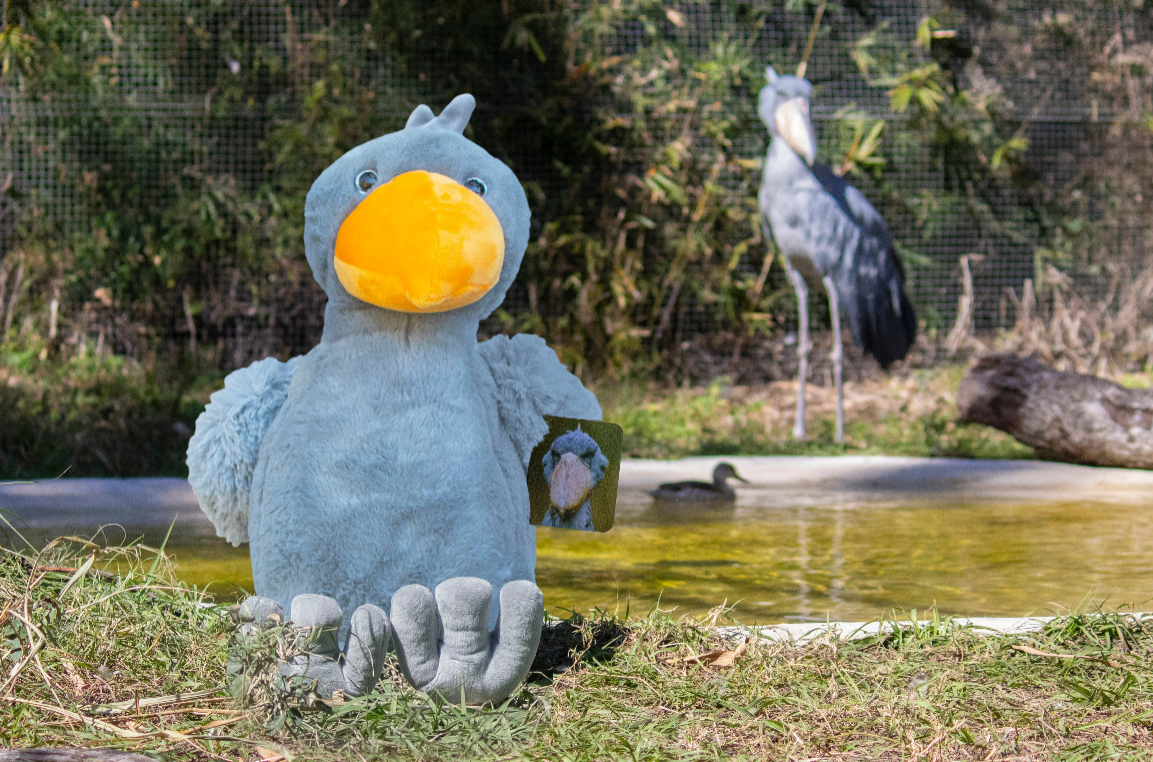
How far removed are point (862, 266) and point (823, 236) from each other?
0.90ft

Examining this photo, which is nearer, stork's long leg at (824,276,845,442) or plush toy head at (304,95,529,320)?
plush toy head at (304,95,529,320)

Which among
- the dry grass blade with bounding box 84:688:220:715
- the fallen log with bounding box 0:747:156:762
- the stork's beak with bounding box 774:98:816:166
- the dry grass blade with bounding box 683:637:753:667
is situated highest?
the stork's beak with bounding box 774:98:816:166

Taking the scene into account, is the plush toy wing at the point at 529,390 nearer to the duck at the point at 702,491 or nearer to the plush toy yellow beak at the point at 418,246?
the plush toy yellow beak at the point at 418,246

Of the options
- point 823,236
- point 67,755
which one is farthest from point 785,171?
point 67,755

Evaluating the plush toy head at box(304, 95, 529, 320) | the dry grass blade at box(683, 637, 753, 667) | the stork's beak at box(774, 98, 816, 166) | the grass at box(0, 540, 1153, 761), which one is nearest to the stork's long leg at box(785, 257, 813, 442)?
the stork's beak at box(774, 98, 816, 166)

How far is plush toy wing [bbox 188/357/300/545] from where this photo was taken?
1390mm

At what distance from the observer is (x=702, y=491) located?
297cm

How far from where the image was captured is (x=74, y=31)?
18.6 feet

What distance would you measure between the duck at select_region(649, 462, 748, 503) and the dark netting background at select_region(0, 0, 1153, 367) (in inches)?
118

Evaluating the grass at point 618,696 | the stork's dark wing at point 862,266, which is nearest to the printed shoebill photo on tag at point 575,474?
the grass at point 618,696

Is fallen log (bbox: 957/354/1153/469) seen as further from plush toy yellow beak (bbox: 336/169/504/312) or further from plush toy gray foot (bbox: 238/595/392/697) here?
plush toy gray foot (bbox: 238/595/392/697)

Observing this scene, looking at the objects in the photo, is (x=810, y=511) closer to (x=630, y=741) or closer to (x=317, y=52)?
(x=630, y=741)

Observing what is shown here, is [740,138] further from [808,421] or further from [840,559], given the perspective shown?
[840,559]

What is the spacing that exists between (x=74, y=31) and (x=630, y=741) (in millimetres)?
5653
